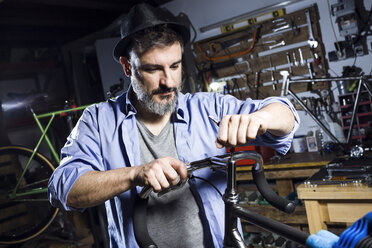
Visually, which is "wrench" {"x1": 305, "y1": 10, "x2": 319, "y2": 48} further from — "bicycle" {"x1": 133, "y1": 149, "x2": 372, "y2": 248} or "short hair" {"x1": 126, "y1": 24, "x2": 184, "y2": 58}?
"bicycle" {"x1": 133, "y1": 149, "x2": 372, "y2": 248}

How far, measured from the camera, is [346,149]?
2.98 metres

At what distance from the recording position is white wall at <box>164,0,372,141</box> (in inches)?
132

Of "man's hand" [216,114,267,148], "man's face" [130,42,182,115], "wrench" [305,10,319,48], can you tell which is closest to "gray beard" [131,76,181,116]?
"man's face" [130,42,182,115]

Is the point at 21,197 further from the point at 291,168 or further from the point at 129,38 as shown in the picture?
the point at 129,38

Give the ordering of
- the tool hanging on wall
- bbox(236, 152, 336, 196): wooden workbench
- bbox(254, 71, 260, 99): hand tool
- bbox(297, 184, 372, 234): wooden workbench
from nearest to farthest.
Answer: bbox(297, 184, 372, 234): wooden workbench → bbox(236, 152, 336, 196): wooden workbench → the tool hanging on wall → bbox(254, 71, 260, 99): hand tool

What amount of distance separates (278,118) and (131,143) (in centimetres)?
63

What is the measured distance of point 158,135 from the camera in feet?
4.96

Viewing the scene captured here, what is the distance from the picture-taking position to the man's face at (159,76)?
1.38 m

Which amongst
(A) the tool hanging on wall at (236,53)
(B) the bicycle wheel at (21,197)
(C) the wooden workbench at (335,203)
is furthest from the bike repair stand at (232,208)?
(B) the bicycle wheel at (21,197)

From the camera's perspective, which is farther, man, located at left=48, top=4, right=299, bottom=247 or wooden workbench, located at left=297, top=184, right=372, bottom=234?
wooden workbench, located at left=297, top=184, right=372, bottom=234

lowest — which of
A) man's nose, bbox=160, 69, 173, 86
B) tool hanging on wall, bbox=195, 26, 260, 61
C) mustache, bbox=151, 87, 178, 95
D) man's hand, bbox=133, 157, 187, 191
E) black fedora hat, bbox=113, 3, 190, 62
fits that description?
man's hand, bbox=133, 157, 187, 191

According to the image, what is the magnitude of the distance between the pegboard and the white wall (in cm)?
8

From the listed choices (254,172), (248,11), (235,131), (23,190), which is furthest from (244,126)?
(23,190)

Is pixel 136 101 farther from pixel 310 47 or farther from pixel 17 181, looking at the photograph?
pixel 17 181
